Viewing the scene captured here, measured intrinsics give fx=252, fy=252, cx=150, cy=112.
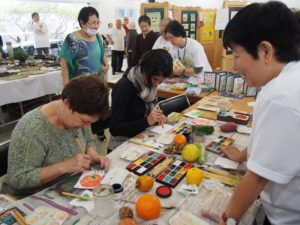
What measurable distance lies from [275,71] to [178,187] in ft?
2.02

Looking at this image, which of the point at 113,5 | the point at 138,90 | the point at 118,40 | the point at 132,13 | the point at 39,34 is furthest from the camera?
the point at 132,13

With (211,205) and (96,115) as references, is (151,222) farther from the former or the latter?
(96,115)

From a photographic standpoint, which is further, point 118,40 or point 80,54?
point 118,40

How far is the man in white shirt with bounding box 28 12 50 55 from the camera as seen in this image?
20.7 feet

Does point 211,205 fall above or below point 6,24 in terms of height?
below

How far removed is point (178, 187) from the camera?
1103mm

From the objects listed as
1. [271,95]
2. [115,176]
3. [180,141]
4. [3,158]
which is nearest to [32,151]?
[3,158]

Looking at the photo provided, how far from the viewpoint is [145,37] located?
4.54m

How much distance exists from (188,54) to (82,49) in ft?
4.09

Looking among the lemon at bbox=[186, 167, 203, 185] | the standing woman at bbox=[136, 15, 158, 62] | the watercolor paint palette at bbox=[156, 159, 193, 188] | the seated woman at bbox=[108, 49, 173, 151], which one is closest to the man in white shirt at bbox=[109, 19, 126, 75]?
the standing woman at bbox=[136, 15, 158, 62]

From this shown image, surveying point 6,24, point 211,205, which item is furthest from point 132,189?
point 6,24

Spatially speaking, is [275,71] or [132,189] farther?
[132,189]

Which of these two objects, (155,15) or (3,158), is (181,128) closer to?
(3,158)

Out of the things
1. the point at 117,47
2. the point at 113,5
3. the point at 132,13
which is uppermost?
the point at 113,5
